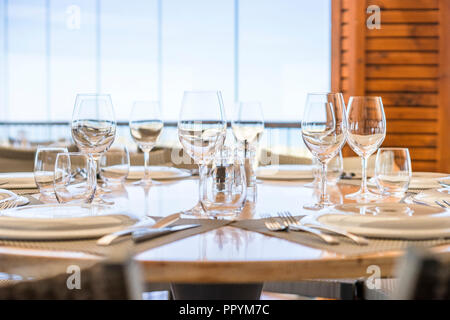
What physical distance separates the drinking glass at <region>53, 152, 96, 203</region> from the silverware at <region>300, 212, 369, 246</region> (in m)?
0.47

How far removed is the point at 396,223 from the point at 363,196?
52 cm

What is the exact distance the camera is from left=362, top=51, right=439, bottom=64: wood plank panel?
4.98m

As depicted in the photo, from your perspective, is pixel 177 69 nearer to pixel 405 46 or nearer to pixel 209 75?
pixel 209 75

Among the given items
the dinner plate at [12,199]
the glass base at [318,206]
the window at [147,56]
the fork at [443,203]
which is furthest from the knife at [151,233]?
the window at [147,56]

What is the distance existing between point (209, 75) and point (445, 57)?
541 cm

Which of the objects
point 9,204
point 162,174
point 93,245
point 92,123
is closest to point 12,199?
point 9,204

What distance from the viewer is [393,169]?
53.8 inches

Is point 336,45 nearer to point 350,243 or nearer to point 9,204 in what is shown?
point 9,204

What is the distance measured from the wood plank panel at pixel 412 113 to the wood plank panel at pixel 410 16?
731mm

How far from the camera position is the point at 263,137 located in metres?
1.99

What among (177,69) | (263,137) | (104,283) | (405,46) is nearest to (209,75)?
(177,69)

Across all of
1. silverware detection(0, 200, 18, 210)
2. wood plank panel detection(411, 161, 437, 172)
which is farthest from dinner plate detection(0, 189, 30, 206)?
wood plank panel detection(411, 161, 437, 172)

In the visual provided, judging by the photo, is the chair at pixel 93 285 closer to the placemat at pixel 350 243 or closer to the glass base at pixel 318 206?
the placemat at pixel 350 243
